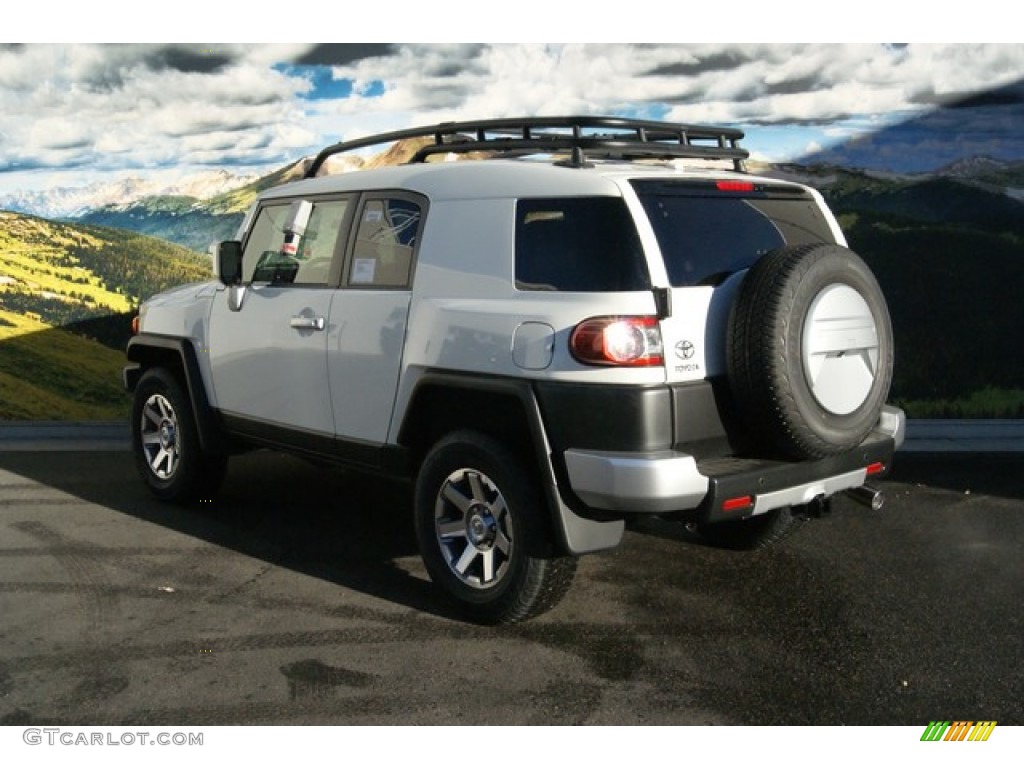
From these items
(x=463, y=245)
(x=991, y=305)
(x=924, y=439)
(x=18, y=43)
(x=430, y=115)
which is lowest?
(x=924, y=439)

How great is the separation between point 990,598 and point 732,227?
213 centimetres

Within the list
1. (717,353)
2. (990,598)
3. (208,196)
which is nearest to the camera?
(717,353)

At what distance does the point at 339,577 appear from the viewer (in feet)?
17.0

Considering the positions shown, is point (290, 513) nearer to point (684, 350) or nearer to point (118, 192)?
point (684, 350)

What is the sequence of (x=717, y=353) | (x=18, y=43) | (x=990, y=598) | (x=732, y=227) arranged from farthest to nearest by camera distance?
1. (x=18, y=43)
2. (x=990, y=598)
3. (x=732, y=227)
4. (x=717, y=353)

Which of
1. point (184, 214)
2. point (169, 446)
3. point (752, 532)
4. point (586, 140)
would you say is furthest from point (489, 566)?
point (184, 214)

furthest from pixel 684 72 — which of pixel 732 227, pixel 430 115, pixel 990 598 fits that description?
pixel 990 598

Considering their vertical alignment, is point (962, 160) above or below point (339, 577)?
above

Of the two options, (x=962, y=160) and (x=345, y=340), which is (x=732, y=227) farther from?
(x=962, y=160)

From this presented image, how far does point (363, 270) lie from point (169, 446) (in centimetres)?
219

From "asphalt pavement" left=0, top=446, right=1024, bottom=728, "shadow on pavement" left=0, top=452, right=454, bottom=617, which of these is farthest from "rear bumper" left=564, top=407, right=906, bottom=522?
"shadow on pavement" left=0, top=452, right=454, bottom=617

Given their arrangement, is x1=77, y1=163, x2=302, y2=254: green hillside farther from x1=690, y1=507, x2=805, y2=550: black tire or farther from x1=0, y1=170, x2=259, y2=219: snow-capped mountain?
x1=690, y1=507, x2=805, y2=550: black tire

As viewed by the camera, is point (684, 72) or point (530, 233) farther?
point (684, 72)

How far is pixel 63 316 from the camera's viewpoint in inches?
384
